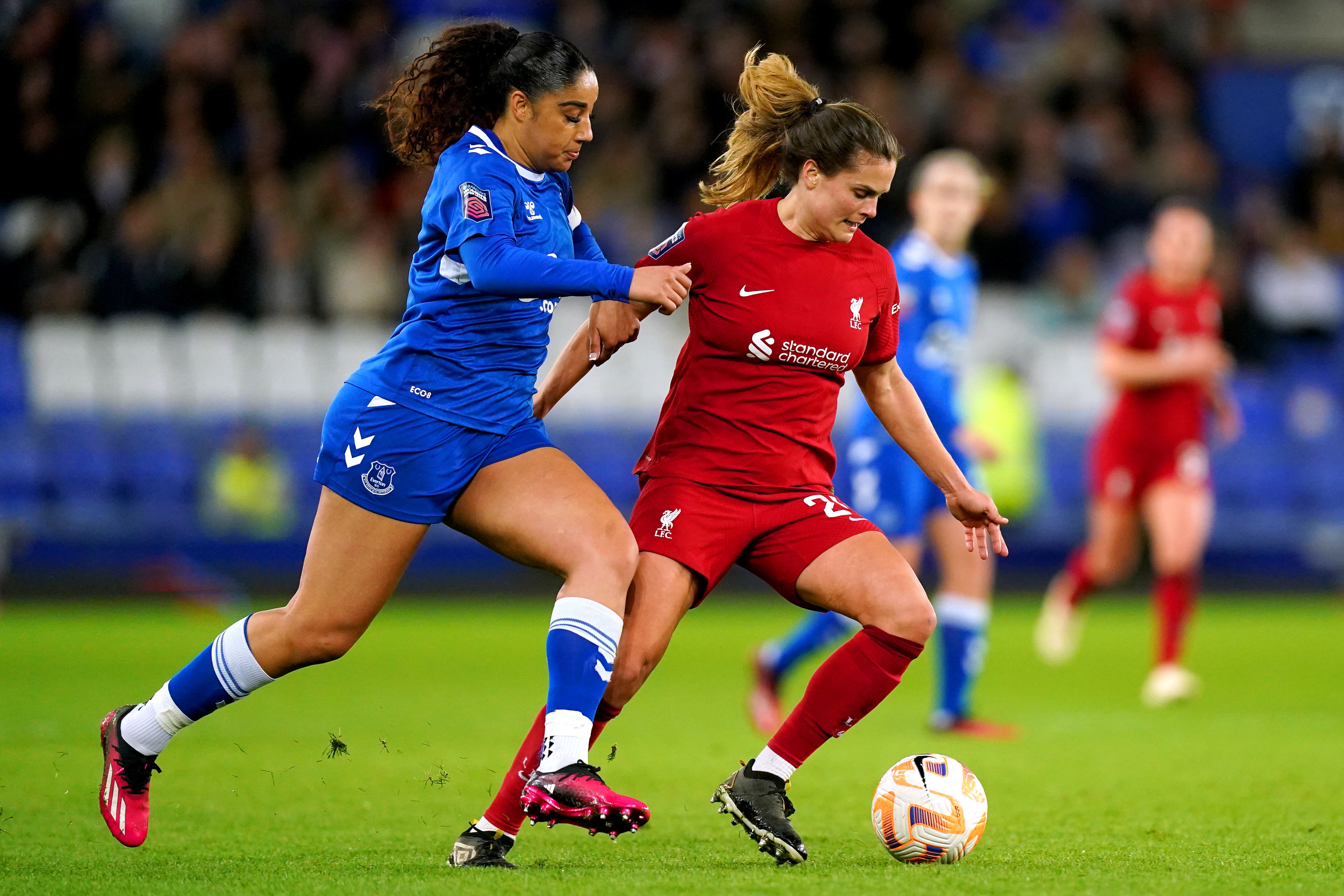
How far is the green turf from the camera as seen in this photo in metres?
3.91

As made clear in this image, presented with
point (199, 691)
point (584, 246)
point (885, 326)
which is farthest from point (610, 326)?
point (199, 691)

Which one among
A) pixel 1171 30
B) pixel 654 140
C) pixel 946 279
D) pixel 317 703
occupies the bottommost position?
pixel 317 703

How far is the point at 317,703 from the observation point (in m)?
7.94

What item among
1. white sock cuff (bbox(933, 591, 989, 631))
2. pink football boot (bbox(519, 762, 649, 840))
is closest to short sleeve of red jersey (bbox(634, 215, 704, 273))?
pink football boot (bbox(519, 762, 649, 840))

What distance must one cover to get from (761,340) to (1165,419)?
492 cm

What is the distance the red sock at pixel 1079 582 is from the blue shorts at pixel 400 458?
5966 mm

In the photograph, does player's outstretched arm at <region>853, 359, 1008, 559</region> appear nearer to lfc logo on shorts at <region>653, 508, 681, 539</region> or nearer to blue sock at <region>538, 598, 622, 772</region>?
lfc logo on shorts at <region>653, 508, 681, 539</region>

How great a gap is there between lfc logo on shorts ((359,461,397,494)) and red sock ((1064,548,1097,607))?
20.0 ft

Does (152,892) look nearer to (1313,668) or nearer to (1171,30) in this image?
(1313,668)

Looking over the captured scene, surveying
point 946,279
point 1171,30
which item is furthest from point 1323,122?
point 946,279

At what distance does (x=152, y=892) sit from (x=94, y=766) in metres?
2.39

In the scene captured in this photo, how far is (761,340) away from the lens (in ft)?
14.3

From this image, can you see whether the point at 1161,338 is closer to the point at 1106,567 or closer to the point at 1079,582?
the point at 1106,567

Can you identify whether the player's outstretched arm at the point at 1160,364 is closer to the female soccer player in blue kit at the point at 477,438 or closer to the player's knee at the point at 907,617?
the player's knee at the point at 907,617
